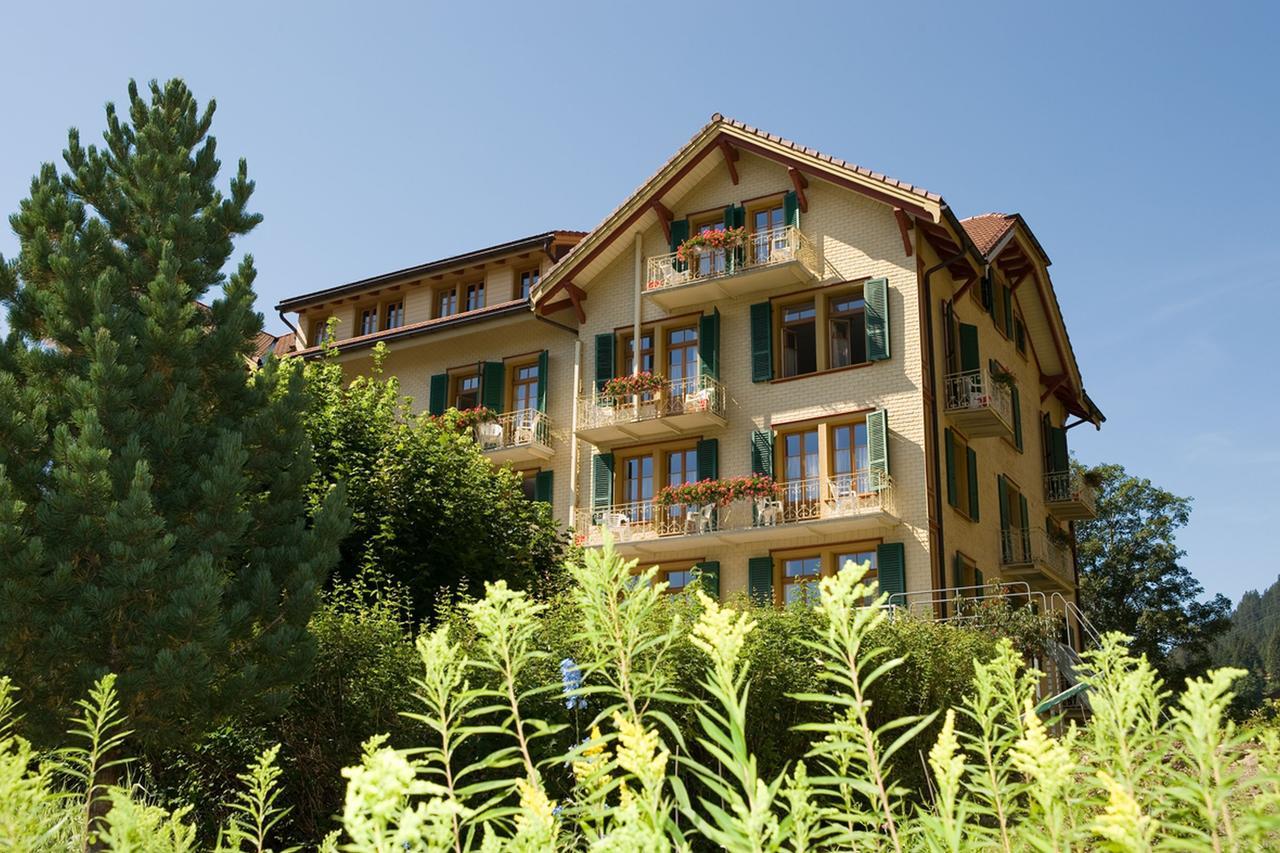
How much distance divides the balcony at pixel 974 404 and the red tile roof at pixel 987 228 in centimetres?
319

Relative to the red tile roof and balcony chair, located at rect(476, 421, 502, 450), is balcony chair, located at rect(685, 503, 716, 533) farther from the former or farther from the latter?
the red tile roof

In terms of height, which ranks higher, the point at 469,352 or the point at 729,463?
the point at 469,352

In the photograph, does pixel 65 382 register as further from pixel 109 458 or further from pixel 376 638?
pixel 376 638

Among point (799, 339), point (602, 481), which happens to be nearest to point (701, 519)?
point (602, 481)

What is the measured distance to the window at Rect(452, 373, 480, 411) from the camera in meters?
28.0

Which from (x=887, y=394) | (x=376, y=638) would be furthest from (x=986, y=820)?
(x=887, y=394)

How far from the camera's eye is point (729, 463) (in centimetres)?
2397

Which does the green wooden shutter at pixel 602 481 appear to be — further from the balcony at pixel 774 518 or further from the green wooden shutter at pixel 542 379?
the green wooden shutter at pixel 542 379

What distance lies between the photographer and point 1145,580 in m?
42.5

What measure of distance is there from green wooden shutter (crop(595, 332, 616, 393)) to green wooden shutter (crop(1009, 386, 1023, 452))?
362 inches

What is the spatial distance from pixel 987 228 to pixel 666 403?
897 centimetres

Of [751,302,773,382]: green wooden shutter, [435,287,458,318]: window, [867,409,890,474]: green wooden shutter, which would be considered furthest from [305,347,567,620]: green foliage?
[435,287,458,318]: window

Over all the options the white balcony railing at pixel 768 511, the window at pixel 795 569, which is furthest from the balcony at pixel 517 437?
the window at pixel 795 569

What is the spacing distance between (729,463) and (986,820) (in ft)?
49.3
